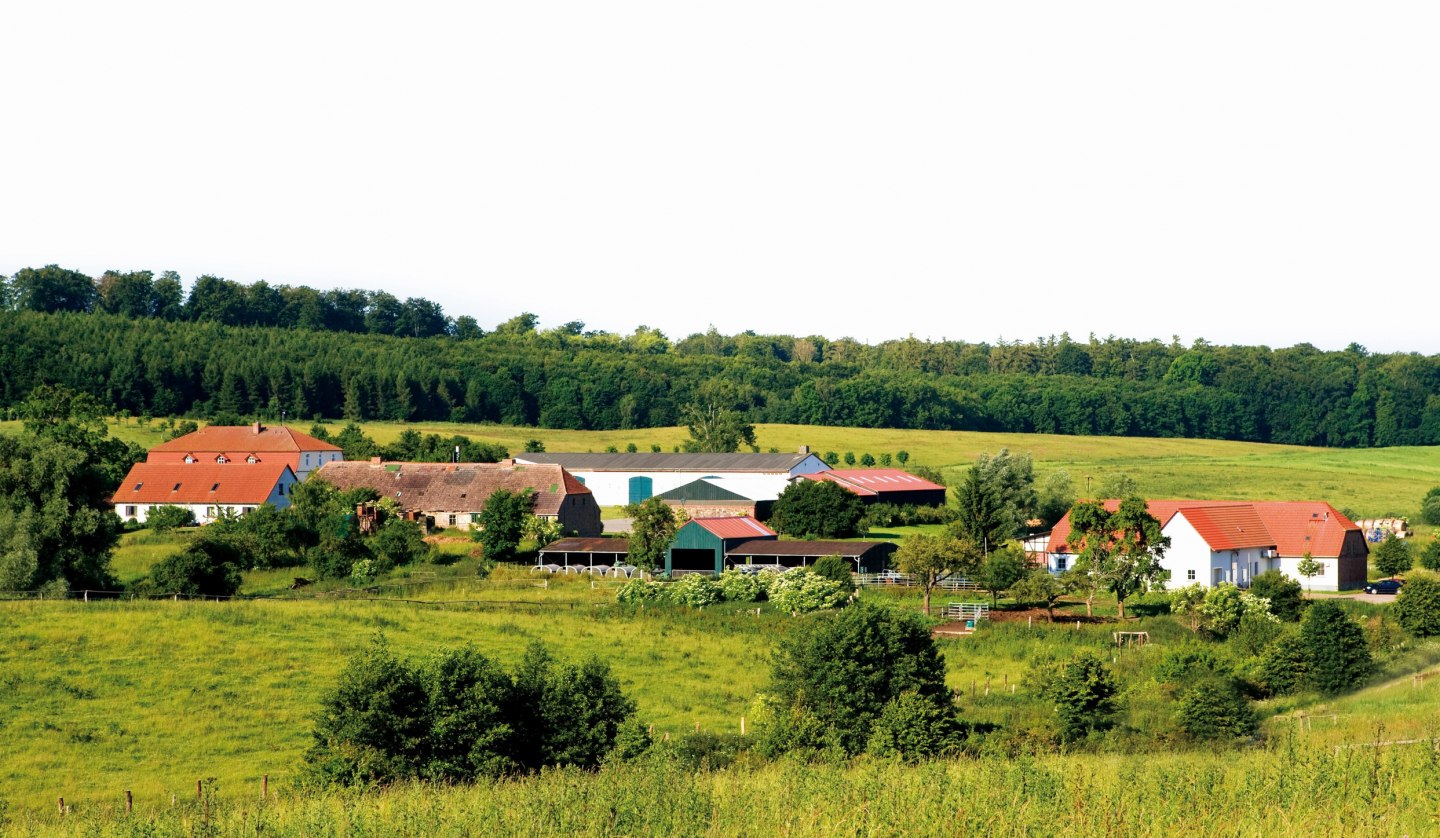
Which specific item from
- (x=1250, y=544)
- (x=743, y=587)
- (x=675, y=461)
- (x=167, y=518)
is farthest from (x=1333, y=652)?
(x=675, y=461)

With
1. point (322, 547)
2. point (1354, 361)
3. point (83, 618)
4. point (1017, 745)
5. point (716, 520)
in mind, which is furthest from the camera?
point (1354, 361)

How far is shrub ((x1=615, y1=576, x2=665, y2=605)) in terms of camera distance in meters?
49.6

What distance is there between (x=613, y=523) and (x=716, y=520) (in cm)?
1672

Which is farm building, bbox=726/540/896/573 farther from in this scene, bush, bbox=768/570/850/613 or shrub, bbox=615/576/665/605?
shrub, bbox=615/576/665/605

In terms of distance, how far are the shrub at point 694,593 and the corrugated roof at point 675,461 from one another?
31435 millimetres

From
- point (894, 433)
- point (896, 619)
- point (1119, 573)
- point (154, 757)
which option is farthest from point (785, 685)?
point (894, 433)

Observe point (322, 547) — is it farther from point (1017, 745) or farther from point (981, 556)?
point (1017, 745)

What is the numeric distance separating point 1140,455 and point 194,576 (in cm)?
9662

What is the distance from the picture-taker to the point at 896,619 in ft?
92.7

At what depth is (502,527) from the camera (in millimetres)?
60781

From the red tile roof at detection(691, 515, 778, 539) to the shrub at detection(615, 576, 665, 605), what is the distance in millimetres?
9283

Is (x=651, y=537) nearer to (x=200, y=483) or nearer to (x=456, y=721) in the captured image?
(x=200, y=483)

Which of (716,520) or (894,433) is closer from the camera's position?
(716,520)

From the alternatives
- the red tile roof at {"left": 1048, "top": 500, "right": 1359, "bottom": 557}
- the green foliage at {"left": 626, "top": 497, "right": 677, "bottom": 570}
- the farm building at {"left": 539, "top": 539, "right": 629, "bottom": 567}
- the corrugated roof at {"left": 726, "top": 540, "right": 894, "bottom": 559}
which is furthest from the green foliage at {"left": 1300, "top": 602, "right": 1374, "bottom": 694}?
the farm building at {"left": 539, "top": 539, "right": 629, "bottom": 567}
